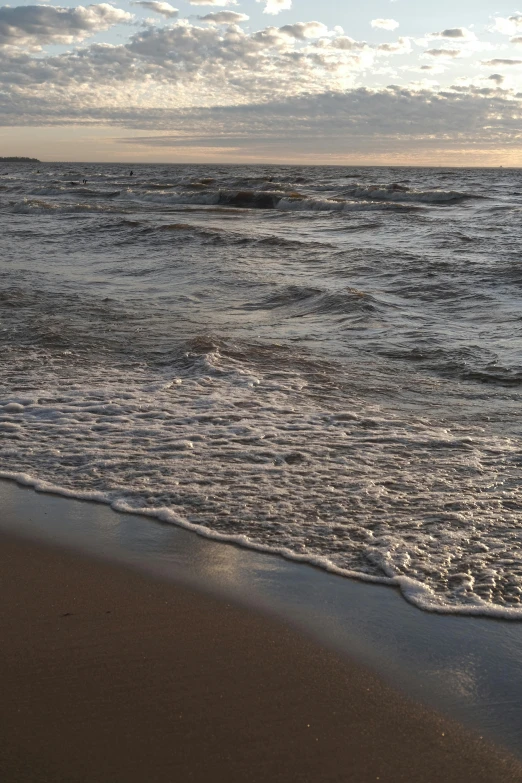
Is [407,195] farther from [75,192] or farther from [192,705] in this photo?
[192,705]

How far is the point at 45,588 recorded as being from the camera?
10.2 ft

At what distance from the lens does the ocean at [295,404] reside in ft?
12.0

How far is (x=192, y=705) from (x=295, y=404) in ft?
11.2

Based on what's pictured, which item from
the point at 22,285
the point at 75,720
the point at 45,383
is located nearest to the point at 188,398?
the point at 45,383

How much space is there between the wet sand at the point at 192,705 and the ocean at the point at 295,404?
0.67 metres

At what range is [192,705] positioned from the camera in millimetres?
2404

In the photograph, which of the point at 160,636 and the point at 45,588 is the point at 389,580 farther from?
the point at 45,588

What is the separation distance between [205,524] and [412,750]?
1.72 metres

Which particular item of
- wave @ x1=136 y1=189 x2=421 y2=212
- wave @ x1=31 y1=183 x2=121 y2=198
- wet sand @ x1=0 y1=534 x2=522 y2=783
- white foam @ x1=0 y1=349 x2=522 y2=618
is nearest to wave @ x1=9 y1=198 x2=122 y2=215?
wave @ x1=136 y1=189 x2=421 y2=212

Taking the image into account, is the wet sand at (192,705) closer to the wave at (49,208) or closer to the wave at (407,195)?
the wave at (49,208)

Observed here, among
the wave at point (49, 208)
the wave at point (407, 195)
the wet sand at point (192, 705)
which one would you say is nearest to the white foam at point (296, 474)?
the wet sand at point (192, 705)

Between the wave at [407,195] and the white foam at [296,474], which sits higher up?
the wave at [407,195]

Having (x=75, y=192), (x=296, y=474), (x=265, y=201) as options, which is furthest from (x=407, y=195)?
(x=296, y=474)

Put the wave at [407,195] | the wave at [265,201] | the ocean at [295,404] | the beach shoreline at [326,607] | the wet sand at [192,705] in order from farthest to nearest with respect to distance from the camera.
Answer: the wave at [407,195] < the wave at [265,201] < the ocean at [295,404] < the beach shoreline at [326,607] < the wet sand at [192,705]
